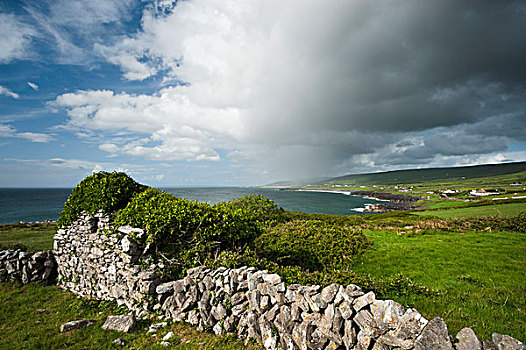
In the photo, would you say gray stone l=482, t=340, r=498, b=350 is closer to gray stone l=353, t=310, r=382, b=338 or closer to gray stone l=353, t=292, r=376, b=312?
gray stone l=353, t=310, r=382, b=338

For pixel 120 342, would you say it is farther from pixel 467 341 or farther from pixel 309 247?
pixel 467 341

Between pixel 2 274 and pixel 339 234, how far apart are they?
1645 centimetres

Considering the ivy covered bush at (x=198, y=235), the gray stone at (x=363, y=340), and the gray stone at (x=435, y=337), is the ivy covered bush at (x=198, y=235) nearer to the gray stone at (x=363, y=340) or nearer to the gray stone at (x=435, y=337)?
the gray stone at (x=363, y=340)

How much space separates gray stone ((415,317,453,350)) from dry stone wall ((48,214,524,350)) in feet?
0.05

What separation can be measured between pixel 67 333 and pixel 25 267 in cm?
642

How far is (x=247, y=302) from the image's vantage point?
6.21 meters

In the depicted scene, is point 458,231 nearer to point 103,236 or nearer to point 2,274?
point 103,236

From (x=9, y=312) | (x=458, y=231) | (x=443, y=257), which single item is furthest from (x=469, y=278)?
(x=9, y=312)

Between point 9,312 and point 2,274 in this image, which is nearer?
point 9,312

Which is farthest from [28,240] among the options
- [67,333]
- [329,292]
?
[329,292]

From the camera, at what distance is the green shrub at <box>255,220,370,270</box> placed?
9430mm

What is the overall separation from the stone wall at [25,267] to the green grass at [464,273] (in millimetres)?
14580

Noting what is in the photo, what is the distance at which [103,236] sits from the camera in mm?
8852

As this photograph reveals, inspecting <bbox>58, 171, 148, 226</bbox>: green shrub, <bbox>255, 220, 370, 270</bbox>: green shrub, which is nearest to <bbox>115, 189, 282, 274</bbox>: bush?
<bbox>58, 171, 148, 226</bbox>: green shrub
